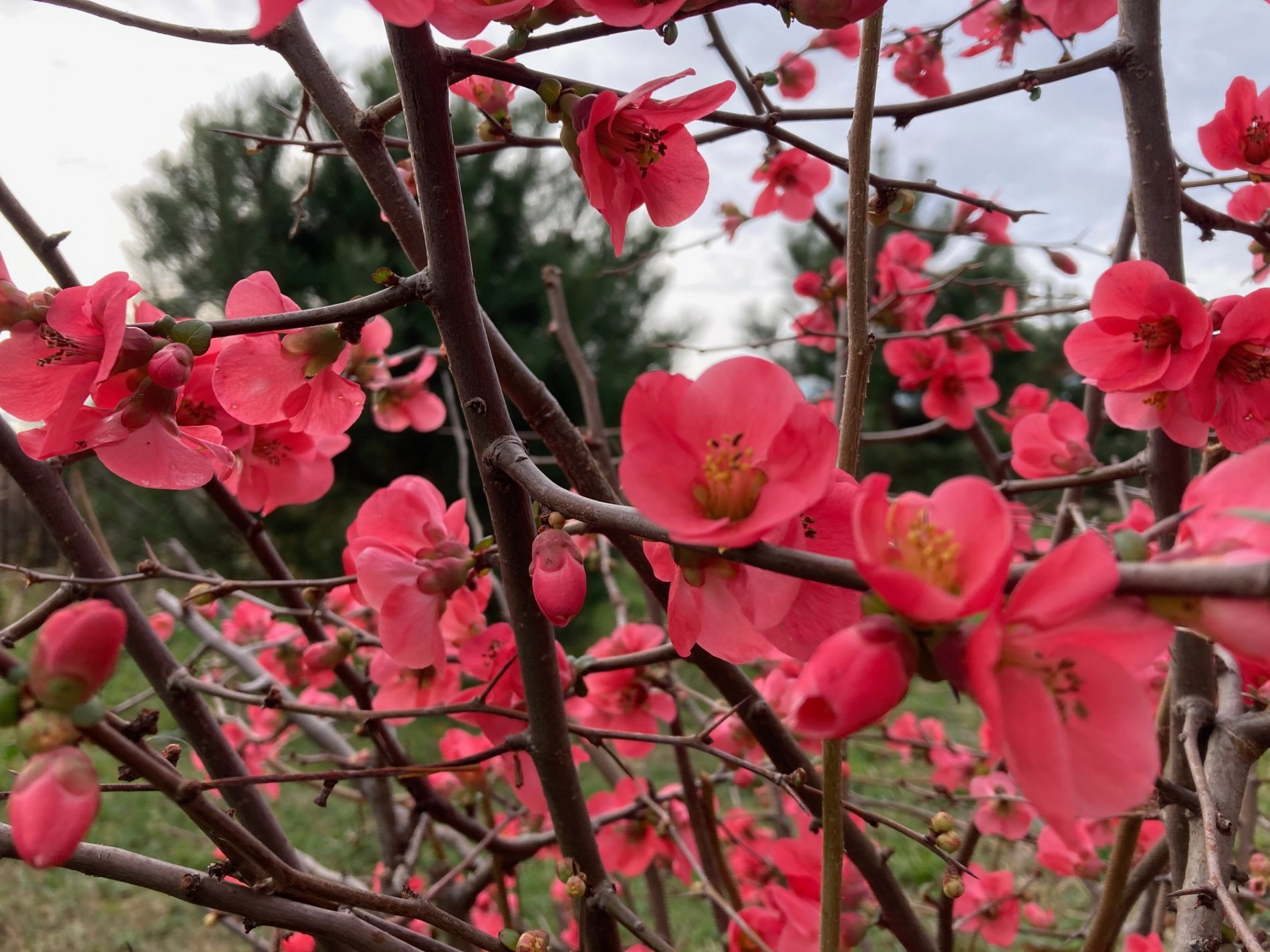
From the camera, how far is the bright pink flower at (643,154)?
0.50 metres

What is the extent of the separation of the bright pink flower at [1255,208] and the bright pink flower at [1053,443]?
25cm

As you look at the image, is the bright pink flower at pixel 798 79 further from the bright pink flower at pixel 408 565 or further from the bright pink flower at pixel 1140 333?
the bright pink flower at pixel 408 565

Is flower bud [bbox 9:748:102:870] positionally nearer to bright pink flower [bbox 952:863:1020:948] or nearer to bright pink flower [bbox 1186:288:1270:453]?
bright pink flower [bbox 1186:288:1270:453]

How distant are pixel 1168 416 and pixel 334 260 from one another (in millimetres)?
5603

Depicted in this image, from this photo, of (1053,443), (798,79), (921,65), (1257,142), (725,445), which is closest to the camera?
(725,445)

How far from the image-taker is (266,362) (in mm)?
559

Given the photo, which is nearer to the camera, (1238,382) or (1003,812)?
(1238,382)

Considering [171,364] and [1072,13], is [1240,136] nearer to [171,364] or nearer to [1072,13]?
[1072,13]

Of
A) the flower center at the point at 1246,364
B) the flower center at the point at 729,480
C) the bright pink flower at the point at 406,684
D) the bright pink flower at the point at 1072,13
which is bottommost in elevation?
the bright pink flower at the point at 406,684

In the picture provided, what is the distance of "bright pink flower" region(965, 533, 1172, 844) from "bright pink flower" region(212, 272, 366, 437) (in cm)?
45

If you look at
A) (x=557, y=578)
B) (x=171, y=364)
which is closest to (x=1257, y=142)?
(x=557, y=578)

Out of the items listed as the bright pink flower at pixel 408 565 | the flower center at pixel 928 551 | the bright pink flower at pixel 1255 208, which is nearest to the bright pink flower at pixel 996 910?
the bright pink flower at pixel 1255 208

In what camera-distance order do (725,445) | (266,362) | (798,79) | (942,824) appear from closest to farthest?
(725,445)
(266,362)
(942,824)
(798,79)

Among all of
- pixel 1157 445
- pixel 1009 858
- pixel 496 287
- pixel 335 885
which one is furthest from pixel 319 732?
pixel 496 287
